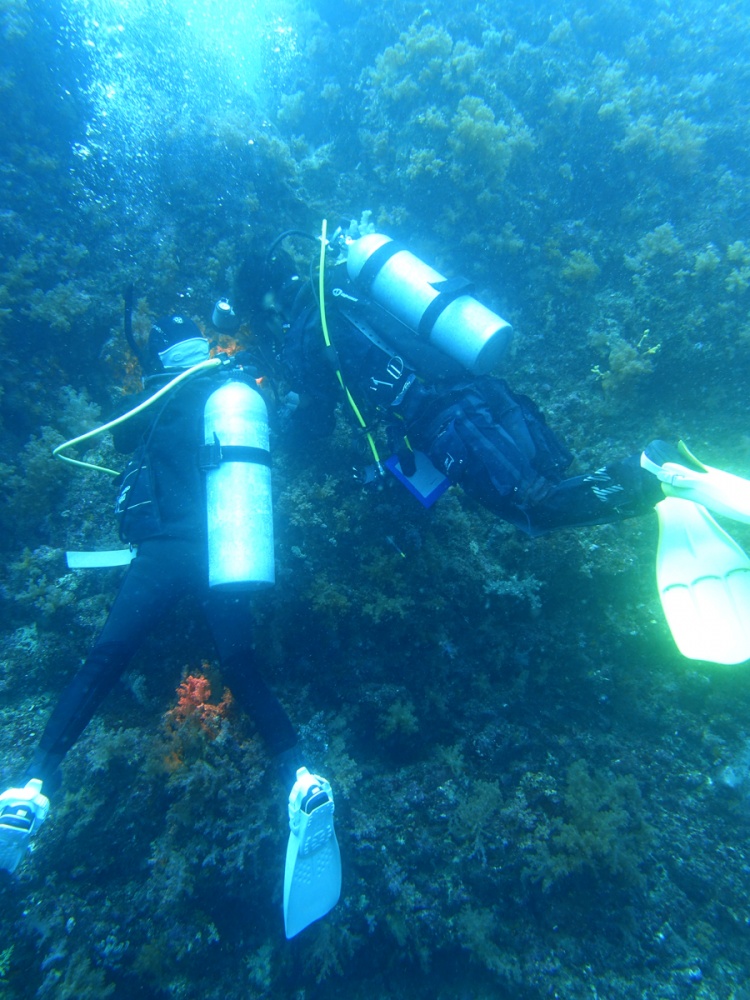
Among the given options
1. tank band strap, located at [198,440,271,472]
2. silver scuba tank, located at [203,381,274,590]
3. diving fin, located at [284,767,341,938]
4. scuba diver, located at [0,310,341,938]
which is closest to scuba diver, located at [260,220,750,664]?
silver scuba tank, located at [203,381,274,590]

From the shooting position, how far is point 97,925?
3.65m

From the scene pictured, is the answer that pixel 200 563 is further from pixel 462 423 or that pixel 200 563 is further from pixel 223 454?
pixel 462 423

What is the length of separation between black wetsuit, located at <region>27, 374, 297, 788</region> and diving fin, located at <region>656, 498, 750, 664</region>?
10.6 ft

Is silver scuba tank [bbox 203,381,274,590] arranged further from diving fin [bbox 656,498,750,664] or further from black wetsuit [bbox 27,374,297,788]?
diving fin [bbox 656,498,750,664]

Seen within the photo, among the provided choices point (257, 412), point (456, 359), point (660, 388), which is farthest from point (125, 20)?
point (660, 388)

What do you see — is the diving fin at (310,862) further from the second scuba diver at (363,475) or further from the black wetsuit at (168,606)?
the black wetsuit at (168,606)

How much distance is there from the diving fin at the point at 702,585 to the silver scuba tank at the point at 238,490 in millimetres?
3217

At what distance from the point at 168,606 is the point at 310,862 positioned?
2.31m

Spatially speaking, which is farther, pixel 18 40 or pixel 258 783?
pixel 18 40

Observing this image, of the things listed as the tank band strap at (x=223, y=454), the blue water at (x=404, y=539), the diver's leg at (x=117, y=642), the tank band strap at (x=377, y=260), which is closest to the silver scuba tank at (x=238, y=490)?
the tank band strap at (x=223, y=454)

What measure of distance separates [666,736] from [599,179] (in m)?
6.57

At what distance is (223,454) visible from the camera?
400 cm

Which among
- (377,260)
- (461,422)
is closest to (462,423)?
(461,422)

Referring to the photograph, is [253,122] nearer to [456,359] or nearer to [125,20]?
[125,20]
